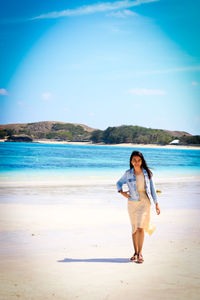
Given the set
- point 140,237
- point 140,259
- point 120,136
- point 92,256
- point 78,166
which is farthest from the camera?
point 120,136

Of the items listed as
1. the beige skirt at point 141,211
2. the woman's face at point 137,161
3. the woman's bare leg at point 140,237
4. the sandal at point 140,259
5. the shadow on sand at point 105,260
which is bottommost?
the shadow on sand at point 105,260

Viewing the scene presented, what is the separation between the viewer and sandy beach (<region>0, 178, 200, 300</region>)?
3471mm

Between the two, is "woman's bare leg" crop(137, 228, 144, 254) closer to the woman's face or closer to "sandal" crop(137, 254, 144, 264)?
"sandal" crop(137, 254, 144, 264)

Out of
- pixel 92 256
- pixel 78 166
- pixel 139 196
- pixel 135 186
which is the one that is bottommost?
pixel 78 166

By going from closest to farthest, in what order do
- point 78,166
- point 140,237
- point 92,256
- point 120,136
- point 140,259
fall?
1. point 140,259
2. point 140,237
3. point 92,256
4. point 78,166
5. point 120,136

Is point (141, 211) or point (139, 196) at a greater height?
point (139, 196)

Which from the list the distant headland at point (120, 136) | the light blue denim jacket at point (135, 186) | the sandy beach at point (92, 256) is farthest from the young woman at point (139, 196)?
the distant headland at point (120, 136)

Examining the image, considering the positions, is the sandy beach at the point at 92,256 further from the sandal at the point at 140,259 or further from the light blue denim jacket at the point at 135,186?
the light blue denim jacket at the point at 135,186

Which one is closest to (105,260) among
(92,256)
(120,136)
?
(92,256)

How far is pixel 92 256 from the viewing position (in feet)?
15.2

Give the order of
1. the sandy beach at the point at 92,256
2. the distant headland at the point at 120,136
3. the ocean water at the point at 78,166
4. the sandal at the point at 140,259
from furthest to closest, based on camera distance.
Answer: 1. the distant headland at the point at 120,136
2. the ocean water at the point at 78,166
3. the sandal at the point at 140,259
4. the sandy beach at the point at 92,256

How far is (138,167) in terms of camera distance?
4410mm

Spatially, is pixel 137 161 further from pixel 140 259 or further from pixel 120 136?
pixel 120 136

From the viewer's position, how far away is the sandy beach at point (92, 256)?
11.4 feet
